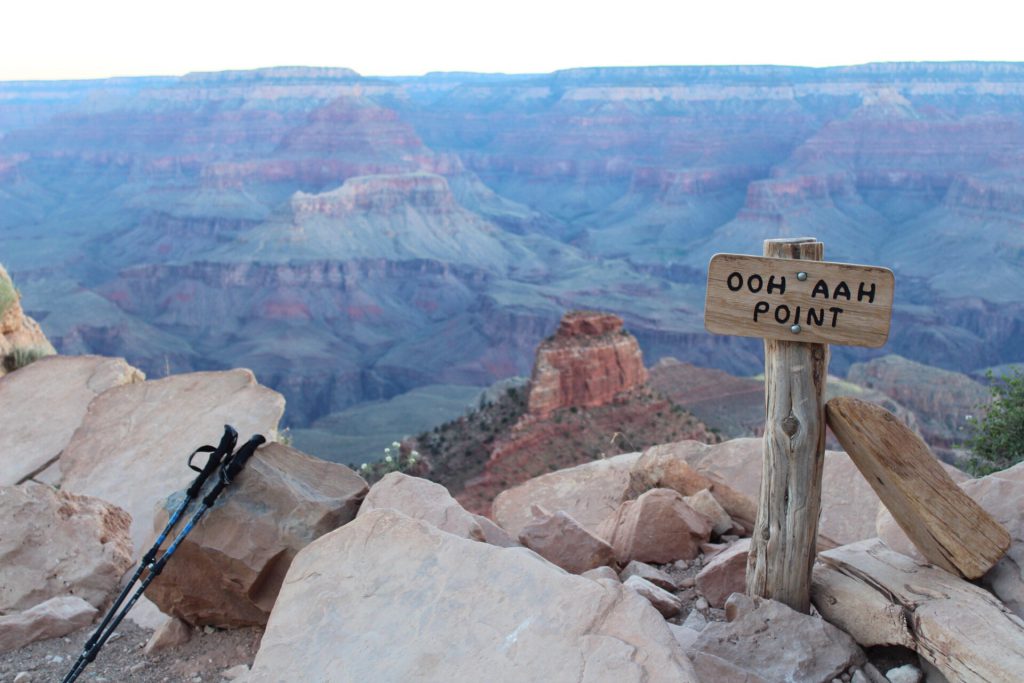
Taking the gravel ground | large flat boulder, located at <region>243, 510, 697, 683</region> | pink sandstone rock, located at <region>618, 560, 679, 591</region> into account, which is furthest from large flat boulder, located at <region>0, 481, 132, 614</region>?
pink sandstone rock, located at <region>618, 560, 679, 591</region>

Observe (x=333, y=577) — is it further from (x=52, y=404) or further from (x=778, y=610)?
(x=52, y=404)

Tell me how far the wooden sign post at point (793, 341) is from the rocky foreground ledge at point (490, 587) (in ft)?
0.95

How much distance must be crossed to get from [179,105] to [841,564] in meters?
153

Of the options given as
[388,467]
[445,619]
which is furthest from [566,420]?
[445,619]

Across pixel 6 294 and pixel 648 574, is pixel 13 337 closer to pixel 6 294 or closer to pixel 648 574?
pixel 6 294

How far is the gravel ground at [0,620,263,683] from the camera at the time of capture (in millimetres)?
5309

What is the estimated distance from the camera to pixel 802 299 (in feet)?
16.1

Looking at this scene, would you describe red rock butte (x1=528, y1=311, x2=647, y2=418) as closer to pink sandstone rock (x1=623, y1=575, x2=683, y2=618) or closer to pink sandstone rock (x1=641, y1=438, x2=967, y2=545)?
pink sandstone rock (x1=641, y1=438, x2=967, y2=545)

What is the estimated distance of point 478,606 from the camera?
4.56 m

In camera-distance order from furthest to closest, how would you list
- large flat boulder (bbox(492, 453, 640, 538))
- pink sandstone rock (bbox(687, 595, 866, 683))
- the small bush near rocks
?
the small bush near rocks < large flat boulder (bbox(492, 453, 640, 538)) < pink sandstone rock (bbox(687, 595, 866, 683))

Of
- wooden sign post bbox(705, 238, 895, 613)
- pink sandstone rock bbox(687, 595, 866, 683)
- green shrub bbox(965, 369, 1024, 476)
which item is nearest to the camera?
pink sandstone rock bbox(687, 595, 866, 683)

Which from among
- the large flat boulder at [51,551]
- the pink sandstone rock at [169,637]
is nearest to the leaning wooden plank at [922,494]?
the pink sandstone rock at [169,637]

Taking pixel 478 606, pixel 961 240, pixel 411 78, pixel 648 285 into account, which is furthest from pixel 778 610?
pixel 411 78

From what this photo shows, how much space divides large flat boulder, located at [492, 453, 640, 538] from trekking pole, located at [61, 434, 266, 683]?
5329mm
